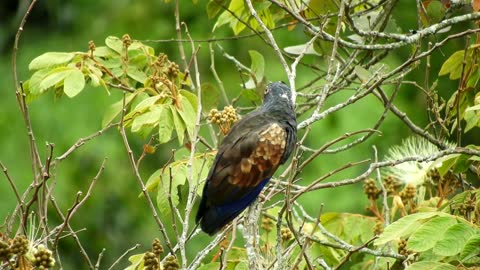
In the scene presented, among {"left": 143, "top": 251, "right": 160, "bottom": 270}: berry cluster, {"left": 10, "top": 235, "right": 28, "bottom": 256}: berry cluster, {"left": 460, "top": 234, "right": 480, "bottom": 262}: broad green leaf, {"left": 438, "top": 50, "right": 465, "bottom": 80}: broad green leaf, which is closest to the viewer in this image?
{"left": 10, "top": 235, "right": 28, "bottom": 256}: berry cluster

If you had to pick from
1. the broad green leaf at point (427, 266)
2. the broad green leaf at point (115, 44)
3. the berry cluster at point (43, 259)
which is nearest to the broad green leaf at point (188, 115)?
the broad green leaf at point (115, 44)

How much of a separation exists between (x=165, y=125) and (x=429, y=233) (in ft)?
3.26

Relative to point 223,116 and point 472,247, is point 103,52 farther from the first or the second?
point 472,247

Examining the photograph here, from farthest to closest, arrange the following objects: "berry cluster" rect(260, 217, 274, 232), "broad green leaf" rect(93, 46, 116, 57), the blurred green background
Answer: the blurred green background
"broad green leaf" rect(93, 46, 116, 57)
"berry cluster" rect(260, 217, 274, 232)

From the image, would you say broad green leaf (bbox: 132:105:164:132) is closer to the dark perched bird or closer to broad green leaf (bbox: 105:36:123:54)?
the dark perched bird

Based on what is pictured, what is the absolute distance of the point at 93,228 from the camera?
8961 millimetres

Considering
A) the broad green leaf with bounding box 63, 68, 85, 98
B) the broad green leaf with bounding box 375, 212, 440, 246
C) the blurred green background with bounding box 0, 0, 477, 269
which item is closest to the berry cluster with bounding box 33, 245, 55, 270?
the broad green leaf with bounding box 375, 212, 440, 246

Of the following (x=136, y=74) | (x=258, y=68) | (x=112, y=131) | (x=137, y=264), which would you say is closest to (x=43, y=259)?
(x=137, y=264)

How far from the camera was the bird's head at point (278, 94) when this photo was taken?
4057 mm

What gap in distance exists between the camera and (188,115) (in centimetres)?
371

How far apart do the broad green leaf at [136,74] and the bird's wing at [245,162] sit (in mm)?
506

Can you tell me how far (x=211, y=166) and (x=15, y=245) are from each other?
4.95 ft

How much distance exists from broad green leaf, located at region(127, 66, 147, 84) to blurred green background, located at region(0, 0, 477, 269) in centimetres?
377

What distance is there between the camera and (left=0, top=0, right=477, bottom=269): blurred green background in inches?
326
